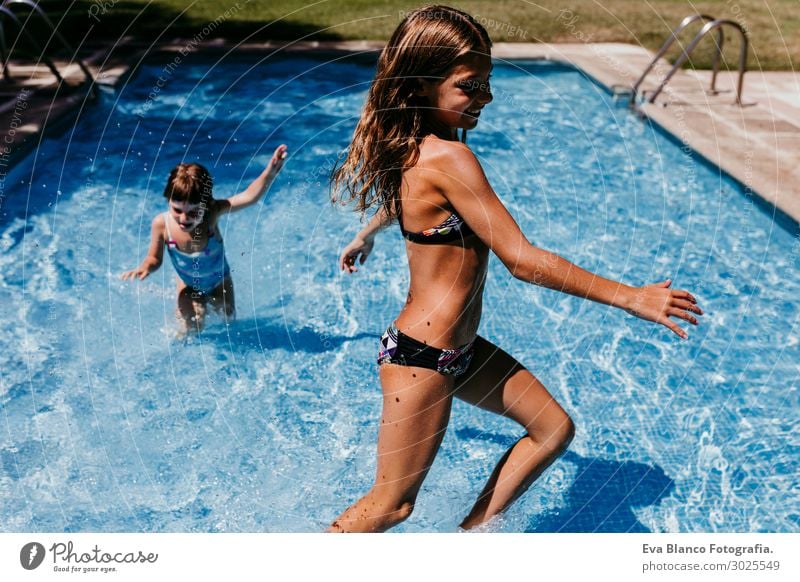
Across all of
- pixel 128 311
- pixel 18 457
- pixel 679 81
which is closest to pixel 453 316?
pixel 18 457

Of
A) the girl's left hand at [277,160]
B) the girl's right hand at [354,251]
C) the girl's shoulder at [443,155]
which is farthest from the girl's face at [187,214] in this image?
the girl's shoulder at [443,155]

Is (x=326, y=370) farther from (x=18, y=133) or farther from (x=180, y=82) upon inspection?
(x=180, y=82)

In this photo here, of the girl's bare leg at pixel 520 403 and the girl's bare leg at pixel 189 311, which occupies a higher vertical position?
the girl's bare leg at pixel 520 403

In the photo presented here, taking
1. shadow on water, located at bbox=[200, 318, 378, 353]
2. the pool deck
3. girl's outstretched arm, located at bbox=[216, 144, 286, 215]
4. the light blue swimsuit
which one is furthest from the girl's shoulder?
the pool deck

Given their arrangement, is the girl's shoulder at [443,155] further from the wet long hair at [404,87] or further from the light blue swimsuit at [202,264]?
the light blue swimsuit at [202,264]

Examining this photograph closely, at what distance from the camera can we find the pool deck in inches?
286

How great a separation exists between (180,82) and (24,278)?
13.4 feet

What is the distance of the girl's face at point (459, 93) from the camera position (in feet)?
9.31

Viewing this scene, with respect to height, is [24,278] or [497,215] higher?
[497,215]

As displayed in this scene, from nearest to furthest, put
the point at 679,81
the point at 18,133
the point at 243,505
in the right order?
1. the point at 243,505
2. the point at 18,133
3. the point at 679,81

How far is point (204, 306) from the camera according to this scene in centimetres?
548

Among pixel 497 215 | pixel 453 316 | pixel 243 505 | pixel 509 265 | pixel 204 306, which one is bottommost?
pixel 243 505

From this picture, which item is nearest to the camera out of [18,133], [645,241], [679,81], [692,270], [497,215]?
[497,215]

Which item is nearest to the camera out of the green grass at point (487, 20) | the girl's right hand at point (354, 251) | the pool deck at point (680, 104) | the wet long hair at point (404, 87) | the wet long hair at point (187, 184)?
the wet long hair at point (404, 87)
